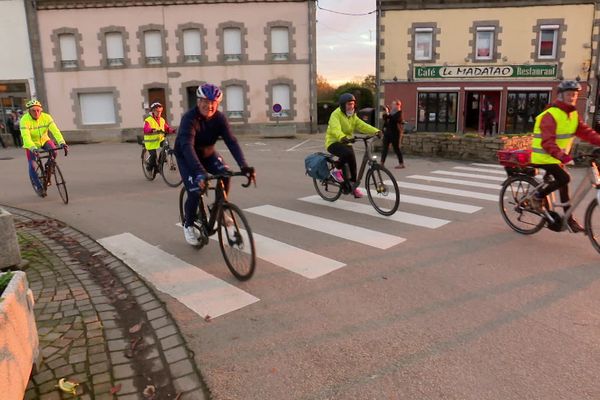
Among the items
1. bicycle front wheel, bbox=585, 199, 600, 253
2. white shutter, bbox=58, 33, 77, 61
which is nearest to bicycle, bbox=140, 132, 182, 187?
bicycle front wheel, bbox=585, 199, 600, 253

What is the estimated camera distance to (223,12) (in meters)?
27.1

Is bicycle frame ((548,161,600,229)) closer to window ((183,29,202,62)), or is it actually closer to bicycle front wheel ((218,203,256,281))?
bicycle front wheel ((218,203,256,281))

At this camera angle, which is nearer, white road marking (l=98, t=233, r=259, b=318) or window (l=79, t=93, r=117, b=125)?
white road marking (l=98, t=233, r=259, b=318)

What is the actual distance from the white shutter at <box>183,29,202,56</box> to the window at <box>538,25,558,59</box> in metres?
18.4

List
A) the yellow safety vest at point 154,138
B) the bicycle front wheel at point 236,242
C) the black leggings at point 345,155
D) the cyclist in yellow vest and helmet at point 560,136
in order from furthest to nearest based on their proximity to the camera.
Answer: the yellow safety vest at point 154,138, the black leggings at point 345,155, the cyclist in yellow vest and helmet at point 560,136, the bicycle front wheel at point 236,242

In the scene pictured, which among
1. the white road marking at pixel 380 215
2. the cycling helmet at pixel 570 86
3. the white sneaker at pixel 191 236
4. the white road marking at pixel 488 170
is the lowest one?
the white road marking at pixel 488 170

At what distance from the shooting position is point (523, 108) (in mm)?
26688

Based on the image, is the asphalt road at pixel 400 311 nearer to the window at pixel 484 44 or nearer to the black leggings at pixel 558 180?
the black leggings at pixel 558 180

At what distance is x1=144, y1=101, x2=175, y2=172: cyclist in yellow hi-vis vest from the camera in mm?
10758

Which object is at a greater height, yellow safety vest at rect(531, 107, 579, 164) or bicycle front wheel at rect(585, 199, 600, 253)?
yellow safety vest at rect(531, 107, 579, 164)

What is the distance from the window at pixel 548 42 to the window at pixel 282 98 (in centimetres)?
1362

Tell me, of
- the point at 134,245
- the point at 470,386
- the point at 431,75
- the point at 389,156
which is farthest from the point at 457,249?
the point at 431,75

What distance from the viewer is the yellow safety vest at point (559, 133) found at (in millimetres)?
5344

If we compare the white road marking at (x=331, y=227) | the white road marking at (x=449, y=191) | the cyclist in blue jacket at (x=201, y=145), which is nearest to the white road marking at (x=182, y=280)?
the cyclist in blue jacket at (x=201, y=145)
